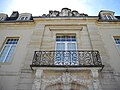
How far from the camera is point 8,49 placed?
8.52 m

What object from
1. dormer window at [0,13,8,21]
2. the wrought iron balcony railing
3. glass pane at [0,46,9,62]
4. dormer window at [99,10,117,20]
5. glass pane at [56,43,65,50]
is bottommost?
the wrought iron balcony railing

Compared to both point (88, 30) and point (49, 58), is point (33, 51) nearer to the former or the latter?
point (49, 58)

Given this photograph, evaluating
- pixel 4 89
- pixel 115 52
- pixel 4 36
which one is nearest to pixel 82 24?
pixel 115 52

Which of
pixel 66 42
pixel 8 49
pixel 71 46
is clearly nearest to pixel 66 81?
pixel 71 46

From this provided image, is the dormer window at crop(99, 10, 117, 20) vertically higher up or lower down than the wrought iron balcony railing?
higher up

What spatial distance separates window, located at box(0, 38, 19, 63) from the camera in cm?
797

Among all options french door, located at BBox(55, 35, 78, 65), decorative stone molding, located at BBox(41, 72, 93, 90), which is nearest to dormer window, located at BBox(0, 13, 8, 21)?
french door, located at BBox(55, 35, 78, 65)

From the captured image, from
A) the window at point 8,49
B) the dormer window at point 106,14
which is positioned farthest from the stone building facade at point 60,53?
the dormer window at point 106,14

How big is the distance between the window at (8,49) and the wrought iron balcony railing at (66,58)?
194 cm

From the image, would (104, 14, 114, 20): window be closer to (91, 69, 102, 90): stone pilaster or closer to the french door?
the french door

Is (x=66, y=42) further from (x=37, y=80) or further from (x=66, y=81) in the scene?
(x=37, y=80)

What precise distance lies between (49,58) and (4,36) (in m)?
3.96

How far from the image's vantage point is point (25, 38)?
886 cm

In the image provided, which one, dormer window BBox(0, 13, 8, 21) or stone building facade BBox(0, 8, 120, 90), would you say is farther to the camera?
dormer window BBox(0, 13, 8, 21)
